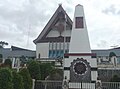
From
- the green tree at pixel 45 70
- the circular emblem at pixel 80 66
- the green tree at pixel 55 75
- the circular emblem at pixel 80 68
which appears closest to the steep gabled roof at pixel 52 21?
the green tree at pixel 55 75

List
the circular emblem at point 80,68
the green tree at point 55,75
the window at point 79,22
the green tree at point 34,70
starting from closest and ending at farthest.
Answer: the circular emblem at point 80,68, the green tree at point 34,70, the window at point 79,22, the green tree at point 55,75

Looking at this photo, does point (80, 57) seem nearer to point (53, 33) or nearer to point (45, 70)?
point (45, 70)

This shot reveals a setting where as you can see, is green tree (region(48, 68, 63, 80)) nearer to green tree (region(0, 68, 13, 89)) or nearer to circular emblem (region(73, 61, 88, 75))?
circular emblem (region(73, 61, 88, 75))

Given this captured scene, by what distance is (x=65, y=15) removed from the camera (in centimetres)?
2656

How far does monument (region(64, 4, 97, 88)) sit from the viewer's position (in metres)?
15.5

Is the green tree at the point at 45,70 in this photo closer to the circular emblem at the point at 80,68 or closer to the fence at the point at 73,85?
the circular emblem at the point at 80,68

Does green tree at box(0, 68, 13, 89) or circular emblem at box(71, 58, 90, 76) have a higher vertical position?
circular emblem at box(71, 58, 90, 76)

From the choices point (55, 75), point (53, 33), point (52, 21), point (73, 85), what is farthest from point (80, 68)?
point (53, 33)

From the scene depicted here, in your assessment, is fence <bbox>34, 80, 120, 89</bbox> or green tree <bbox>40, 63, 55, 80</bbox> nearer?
fence <bbox>34, 80, 120, 89</bbox>

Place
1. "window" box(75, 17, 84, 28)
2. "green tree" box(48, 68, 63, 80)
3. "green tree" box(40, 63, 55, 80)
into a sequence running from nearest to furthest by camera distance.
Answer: "window" box(75, 17, 84, 28) < "green tree" box(48, 68, 63, 80) < "green tree" box(40, 63, 55, 80)

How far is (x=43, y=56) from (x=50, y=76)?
11331mm

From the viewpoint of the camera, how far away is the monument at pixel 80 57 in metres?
15.5

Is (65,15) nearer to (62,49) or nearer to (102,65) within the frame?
(62,49)

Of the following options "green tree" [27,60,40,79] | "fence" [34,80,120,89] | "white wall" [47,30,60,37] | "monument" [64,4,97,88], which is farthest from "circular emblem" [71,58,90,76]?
"white wall" [47,30,60,37]
